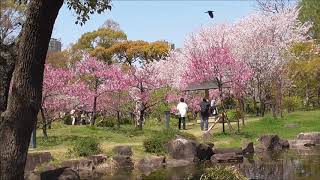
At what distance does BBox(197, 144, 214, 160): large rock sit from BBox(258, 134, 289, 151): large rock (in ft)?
11.5

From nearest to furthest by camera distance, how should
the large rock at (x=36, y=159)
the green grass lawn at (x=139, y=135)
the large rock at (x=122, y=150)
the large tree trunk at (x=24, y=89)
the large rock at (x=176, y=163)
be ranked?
the large tree trunk at (x=24, y=89)
the large rock at (x=36, y=159)
the large rock at (x=176, y=163)
the large rock at (x=122, y=150)
the green grass lawn at (x=139, y=135)

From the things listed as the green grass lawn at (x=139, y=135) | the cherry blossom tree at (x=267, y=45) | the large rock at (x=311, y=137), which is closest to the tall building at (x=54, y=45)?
the cherry blossom tree at (x=267, y=45)

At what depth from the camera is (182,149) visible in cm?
1833

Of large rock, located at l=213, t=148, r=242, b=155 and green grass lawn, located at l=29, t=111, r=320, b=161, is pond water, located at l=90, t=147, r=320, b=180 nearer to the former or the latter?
large rock, located at l=213, t=148, r=242, b=155

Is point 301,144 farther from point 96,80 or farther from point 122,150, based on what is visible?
point 96,80

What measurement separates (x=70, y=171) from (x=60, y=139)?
24.2 feet

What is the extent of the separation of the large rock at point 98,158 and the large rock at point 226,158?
3966 mm

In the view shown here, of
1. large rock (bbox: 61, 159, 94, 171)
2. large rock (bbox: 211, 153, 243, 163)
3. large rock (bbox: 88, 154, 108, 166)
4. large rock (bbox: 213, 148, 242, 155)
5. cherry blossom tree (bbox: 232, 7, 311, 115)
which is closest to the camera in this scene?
large rock (bbox: 61, 159, 94, 171)

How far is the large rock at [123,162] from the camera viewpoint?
17.1 m

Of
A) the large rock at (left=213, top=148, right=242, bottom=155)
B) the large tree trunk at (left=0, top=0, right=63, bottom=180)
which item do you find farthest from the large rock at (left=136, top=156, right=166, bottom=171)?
the large tree trunk at (left=0, top=0, right=63, bottom=180)

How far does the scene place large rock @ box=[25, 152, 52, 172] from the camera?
15.7 meters

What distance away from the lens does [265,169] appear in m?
15.4

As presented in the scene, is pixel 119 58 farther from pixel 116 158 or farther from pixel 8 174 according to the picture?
pixel 8 174

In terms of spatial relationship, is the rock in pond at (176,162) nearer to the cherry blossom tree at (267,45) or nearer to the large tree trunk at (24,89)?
Answer: the large tree trunk at (24,89)
